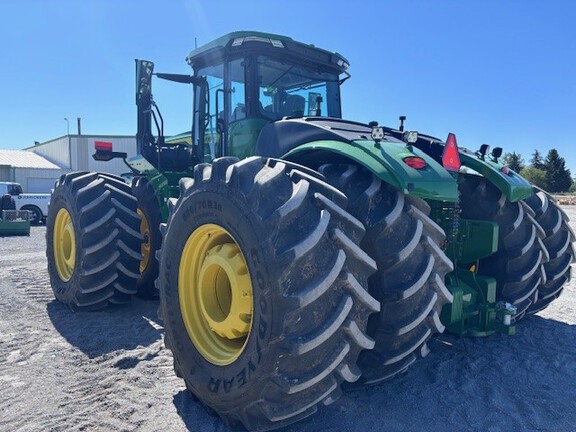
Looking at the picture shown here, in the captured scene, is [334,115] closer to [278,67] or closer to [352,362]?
[278,67]

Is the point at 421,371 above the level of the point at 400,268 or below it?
below

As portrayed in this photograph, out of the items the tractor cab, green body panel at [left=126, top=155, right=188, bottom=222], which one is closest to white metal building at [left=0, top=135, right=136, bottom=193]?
green body panel at [left=126, top=155, right=188, bottom=222]

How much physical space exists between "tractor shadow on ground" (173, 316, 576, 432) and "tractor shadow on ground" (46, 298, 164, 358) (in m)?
1.19

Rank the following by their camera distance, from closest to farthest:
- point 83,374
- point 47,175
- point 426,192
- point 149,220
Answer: point 426,192, point 83,374, point 149,220, point 47,175

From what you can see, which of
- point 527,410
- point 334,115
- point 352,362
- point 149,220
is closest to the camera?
point 352,362

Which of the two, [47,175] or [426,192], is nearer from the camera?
[426,192]

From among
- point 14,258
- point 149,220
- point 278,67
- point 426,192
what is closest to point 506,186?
point 426,192

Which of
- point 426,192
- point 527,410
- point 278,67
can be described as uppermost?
point 278,67

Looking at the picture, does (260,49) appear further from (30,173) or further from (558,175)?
(558,175)

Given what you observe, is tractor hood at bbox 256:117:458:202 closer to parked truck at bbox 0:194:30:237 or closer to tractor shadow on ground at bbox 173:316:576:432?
tractor shadow on ground at bbox 173:316:576:432

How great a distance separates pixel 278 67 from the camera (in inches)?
171

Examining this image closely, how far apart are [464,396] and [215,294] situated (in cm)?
178

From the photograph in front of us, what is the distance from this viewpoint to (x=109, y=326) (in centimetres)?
443

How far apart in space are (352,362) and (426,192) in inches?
39.6
